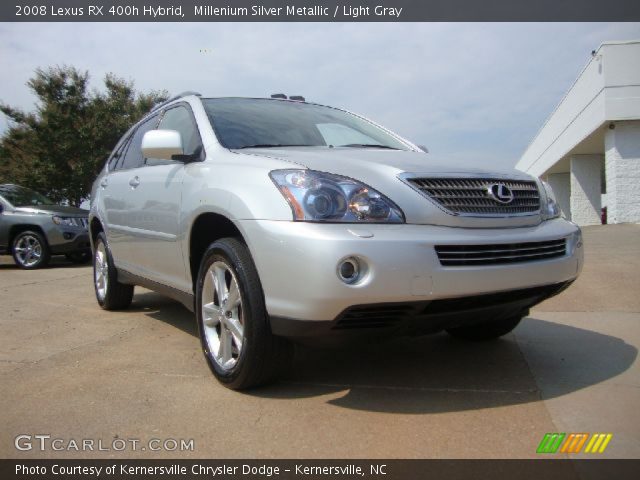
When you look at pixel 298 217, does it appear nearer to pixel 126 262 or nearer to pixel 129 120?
pixel 126 262

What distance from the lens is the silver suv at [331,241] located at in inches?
95.8

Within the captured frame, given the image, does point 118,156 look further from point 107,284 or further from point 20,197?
point 20,197

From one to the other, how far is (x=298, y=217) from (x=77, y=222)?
8.80 meters

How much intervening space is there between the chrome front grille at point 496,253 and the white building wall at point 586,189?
21.3 meters

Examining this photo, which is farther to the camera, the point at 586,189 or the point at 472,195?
the point at 586,189

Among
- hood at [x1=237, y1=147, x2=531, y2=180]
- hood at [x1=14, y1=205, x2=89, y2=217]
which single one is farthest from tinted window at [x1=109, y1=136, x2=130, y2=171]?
hood at [x1=14, y1=205, x2=89, y2=217]

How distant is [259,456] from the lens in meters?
2.21

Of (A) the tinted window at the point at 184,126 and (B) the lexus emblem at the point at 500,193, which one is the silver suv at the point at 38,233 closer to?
(A) the tinted window at the point at 184,126

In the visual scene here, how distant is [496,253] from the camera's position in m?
2.71

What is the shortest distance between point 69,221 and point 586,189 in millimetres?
20077

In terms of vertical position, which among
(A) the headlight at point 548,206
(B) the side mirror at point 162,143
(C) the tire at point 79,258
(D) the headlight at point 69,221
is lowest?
(C) the tire at point 79,258

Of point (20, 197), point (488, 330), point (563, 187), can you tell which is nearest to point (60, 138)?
point (20, 197)

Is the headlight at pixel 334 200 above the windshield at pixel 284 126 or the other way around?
the other way around
